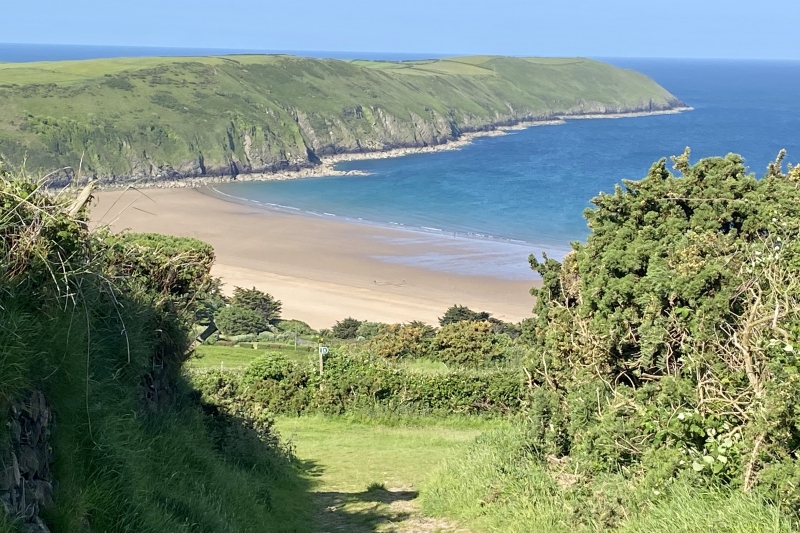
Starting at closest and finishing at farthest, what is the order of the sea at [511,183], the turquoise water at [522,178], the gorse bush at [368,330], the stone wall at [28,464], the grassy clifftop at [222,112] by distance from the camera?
the stone wall at [28,464], the gorse bush at [368,330], the sea at [511,183], the turquoise water at [522,178], the grassy clifftop at [222,112]

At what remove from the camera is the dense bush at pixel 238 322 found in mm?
31812

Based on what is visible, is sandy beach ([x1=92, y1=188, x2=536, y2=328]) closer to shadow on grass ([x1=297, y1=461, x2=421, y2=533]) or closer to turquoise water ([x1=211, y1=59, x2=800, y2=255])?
turquoise water ([x1=211, y1=59, x2=800, y2=255])

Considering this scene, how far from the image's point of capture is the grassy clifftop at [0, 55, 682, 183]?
317 feet

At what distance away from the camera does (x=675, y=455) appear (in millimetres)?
6812

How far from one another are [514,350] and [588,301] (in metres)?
11.5

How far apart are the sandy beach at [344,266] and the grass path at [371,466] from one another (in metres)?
16.9

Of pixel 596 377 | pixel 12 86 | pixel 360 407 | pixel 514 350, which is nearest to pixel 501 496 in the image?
pixel 596 377

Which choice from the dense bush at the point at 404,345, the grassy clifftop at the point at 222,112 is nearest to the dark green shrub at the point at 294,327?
the dense bush at the point at 404,345

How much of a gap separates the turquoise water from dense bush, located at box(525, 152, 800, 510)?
43335 mm

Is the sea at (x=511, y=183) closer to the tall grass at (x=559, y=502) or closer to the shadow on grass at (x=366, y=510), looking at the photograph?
the shadow on grass at (x=366, y=510)

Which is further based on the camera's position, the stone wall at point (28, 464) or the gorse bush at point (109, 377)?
the gorse bush at point (109, 377)

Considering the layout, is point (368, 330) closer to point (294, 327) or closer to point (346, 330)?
point (346, 330)

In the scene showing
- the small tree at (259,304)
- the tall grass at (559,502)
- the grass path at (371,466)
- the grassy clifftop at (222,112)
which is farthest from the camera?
the grassy clifftop at (222,112)

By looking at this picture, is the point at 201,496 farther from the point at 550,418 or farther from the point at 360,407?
the point at 360,407
